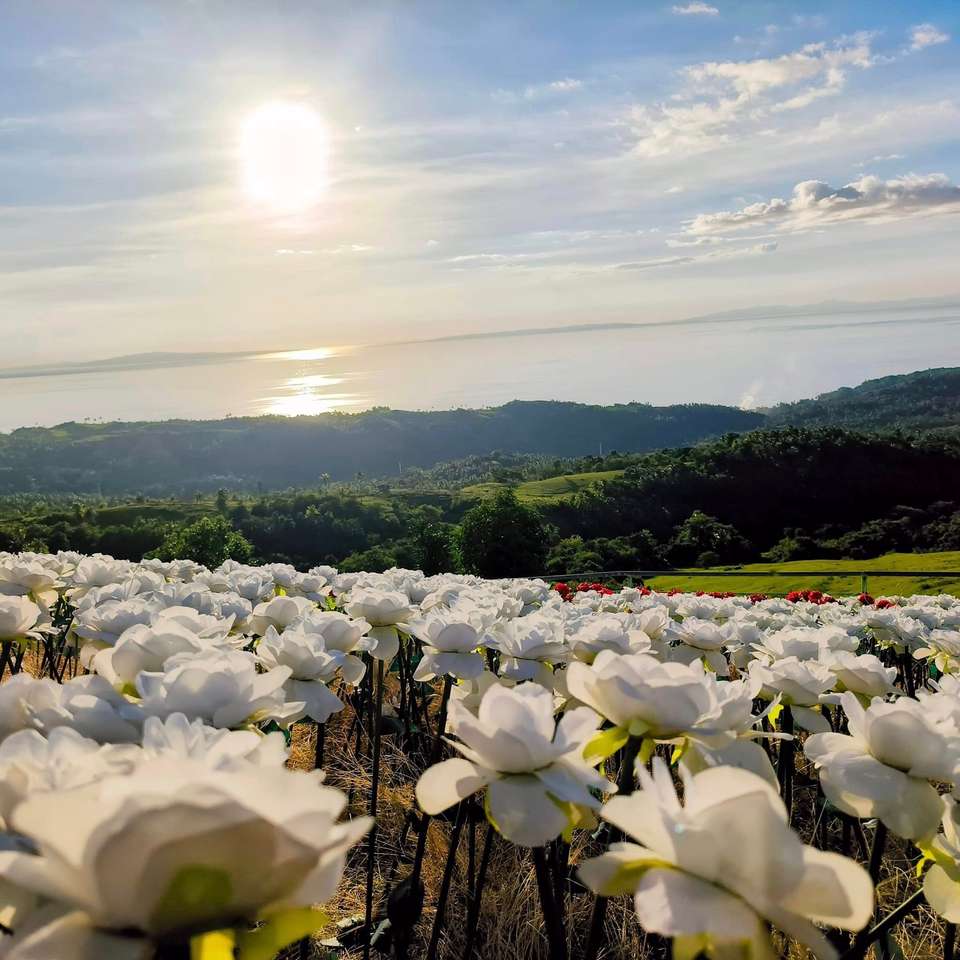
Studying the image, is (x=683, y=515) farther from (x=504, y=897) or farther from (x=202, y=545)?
(x=504, y=897)

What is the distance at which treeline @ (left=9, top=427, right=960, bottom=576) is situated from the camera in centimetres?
8662

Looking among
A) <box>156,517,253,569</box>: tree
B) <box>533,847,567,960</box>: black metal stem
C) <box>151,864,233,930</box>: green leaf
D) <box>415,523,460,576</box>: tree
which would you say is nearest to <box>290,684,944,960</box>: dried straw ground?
<box>533,847,567,960</box>: black metal stem

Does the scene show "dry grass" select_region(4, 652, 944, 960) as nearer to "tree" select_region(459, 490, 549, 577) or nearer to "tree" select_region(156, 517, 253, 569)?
"tree" select_region(156, 517, 253, 569)

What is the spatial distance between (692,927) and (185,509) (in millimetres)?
133498

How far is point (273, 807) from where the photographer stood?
0.96 meters

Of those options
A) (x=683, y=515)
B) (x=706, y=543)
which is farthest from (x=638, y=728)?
(x=683, y=515)

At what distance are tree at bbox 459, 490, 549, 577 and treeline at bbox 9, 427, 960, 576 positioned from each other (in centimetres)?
98

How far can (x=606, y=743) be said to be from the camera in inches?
76.4

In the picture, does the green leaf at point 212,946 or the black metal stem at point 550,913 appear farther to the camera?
the black metal stem at point 550,913

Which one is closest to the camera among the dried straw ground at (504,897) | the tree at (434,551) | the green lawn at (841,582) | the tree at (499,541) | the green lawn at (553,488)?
the dried straw ground at (504,897)

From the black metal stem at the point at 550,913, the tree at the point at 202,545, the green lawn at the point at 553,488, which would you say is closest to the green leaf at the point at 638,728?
the black metal stem at the point at 550,913

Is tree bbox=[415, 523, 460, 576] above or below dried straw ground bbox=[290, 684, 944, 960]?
below

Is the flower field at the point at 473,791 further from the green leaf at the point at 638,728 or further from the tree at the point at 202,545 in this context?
the tree at the point at 202,545

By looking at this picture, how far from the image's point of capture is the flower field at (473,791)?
99 cm
